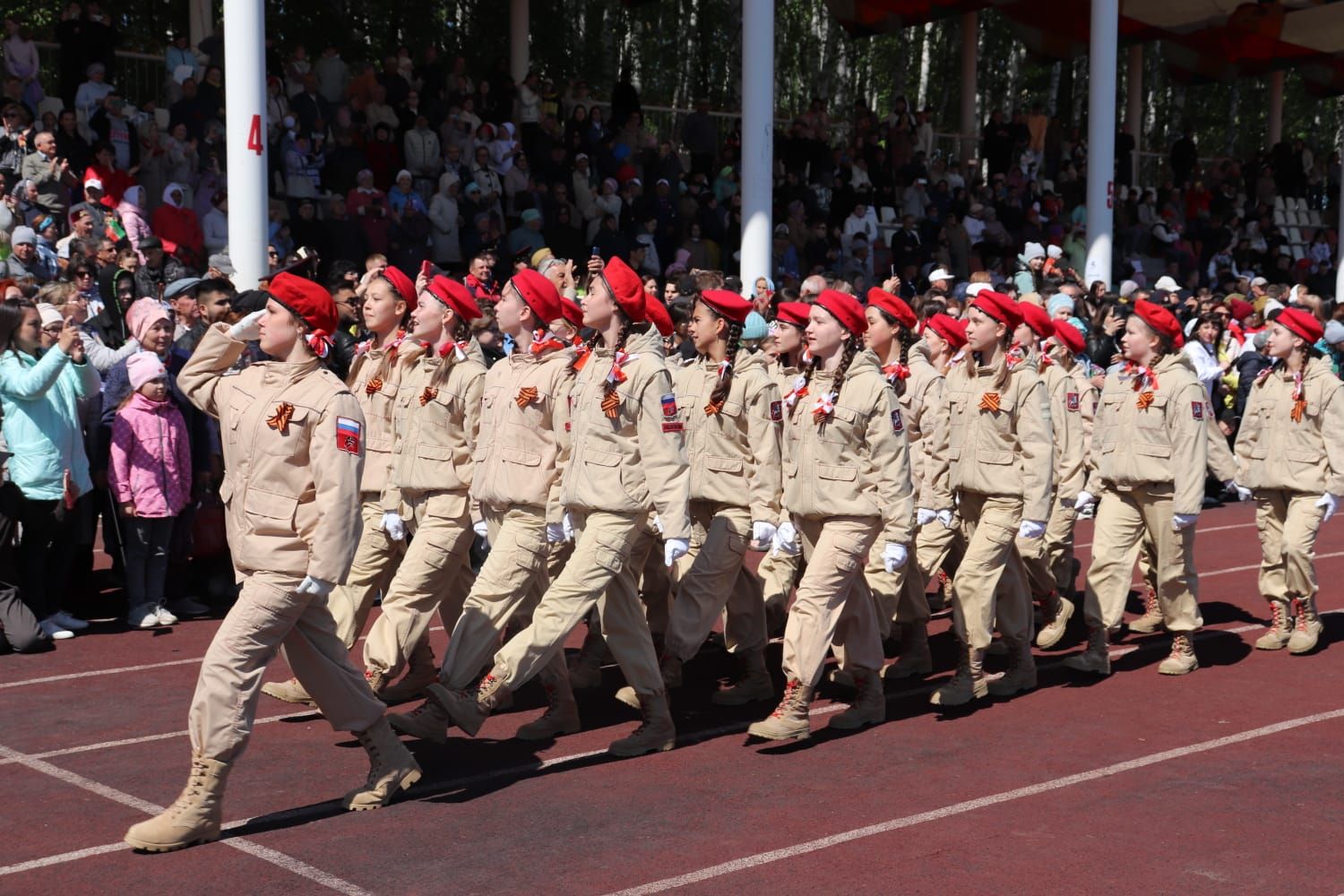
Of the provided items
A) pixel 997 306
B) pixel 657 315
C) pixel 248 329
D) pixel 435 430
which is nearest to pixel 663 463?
pixel 657 315

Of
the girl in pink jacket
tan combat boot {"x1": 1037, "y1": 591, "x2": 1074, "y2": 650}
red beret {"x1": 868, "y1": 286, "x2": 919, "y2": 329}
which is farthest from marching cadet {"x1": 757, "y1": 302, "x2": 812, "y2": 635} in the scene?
the girl in pink jacket

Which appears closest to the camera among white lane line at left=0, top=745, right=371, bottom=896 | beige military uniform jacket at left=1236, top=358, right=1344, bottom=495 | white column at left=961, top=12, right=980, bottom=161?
white lane line at left=0, top=745, right=371, bottom=896

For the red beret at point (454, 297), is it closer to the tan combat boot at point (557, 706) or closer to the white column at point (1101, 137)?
the tan combat boot at point (557, 706)

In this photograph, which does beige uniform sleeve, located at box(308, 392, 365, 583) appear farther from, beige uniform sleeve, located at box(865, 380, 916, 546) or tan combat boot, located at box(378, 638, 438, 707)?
beige uniform sleeve, located at box(865, 380, 916, 546)

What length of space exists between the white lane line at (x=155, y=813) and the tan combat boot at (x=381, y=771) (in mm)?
525

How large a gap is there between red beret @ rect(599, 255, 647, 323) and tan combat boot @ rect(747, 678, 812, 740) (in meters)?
1.84

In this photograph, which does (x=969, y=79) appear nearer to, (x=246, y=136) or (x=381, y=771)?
(x=246, y=136)

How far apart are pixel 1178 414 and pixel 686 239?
12.7m

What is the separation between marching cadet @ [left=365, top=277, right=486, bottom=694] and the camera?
7984 millimetres

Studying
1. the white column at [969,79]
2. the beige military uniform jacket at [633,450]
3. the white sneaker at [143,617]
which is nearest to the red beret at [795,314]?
the beige military uniform jacket at [633,450]

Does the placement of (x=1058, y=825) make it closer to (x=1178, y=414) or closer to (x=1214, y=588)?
(x=1178, y=414)

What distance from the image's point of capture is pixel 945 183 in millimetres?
26875

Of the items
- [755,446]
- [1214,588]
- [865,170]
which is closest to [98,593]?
[755,446]

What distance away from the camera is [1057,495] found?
10.6 meters
